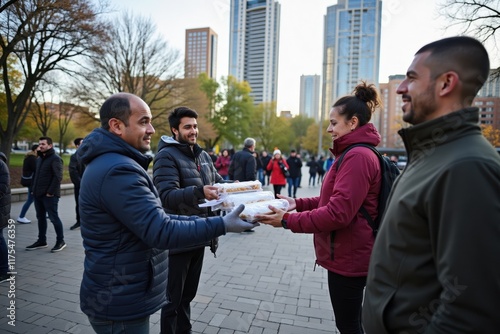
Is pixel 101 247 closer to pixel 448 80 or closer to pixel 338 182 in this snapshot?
pixel 338 182

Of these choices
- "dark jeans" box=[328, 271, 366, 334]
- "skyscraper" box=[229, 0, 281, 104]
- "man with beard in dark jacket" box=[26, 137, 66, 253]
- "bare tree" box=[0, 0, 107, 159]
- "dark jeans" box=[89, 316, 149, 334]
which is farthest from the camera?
"skyscraper" box=[229, 0, 281, 104]

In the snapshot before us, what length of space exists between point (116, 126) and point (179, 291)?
1712mm

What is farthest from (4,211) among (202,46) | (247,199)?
(202,46)

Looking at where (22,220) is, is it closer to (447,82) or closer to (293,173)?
(447,82)

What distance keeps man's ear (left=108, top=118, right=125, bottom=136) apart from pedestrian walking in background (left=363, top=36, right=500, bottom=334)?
5.60 feet

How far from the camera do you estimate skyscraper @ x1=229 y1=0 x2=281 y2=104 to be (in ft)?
230

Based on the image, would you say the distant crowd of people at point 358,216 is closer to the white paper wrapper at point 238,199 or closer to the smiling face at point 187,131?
the smiling face at point 187,131

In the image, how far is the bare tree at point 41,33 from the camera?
11853 millimetres

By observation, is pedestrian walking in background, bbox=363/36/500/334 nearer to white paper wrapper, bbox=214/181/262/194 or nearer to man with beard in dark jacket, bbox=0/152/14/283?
white paper wrapper, bbox=214/181/262/194

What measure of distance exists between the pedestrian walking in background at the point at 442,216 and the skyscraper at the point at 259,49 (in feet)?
196

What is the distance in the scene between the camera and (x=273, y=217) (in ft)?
7.99

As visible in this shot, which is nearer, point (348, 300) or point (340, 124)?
point (348, 300)

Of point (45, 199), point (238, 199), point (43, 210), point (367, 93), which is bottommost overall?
point (43, 210)

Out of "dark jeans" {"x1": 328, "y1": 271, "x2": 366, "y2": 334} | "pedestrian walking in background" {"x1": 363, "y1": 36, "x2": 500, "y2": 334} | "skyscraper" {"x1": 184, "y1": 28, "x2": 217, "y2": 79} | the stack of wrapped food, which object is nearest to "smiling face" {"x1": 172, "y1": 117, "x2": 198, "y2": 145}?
the stack of wrapped food
